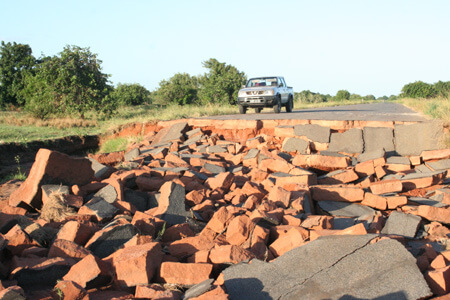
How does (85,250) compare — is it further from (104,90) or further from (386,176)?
(104,90)

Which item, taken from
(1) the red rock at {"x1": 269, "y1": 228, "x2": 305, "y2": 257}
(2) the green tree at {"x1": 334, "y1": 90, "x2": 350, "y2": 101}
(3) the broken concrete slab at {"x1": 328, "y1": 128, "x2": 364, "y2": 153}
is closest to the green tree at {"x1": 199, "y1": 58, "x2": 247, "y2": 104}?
(3) the broken concrete slab at {"x1": 328, "y1": 128, "x2": 364, "y2": 153}

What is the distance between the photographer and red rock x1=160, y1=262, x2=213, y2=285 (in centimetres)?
324

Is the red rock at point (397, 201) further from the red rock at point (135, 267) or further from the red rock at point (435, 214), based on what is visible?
the red rock at point (135, 267)

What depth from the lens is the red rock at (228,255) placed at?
347 centimetres

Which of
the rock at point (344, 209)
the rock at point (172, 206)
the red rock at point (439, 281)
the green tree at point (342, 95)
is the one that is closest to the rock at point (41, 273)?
the rock at point (172, 206)

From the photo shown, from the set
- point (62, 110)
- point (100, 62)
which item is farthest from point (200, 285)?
point (100, 62)

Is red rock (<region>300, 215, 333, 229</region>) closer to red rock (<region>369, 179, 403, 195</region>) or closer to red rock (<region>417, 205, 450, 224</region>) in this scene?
red rock (<region>417, 205, 450, 224</region>)

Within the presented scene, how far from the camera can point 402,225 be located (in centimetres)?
500

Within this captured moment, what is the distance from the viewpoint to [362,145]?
359 inches

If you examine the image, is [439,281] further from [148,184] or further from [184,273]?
[148,184]

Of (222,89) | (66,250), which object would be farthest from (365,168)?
(222,89)

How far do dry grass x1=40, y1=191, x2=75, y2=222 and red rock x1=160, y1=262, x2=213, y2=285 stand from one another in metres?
2.07

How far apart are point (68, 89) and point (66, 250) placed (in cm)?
1834

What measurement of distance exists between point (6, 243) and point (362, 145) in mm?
7379
